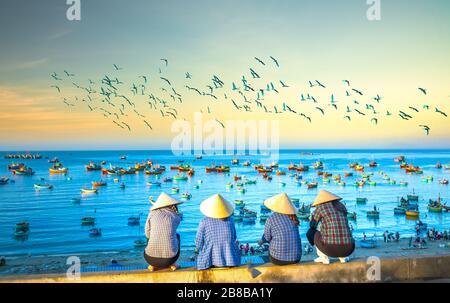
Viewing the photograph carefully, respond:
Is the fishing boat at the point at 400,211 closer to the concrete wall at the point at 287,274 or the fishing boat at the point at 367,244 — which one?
the fishing boat at the point at 367,244

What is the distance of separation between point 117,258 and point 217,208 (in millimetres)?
19177

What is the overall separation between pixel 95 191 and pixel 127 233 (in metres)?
25.8

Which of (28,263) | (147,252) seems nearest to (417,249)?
(147,252)

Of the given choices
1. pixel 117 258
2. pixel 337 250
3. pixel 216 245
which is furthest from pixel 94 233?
pixel 337 250

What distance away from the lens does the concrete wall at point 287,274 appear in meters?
4.70

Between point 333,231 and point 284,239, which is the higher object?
point 333,231

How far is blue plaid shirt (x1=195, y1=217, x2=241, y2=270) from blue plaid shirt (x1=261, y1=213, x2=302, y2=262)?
541 millimetres

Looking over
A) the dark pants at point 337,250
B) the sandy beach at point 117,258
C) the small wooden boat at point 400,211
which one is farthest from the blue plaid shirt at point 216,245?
the small wooden boat at point 400,211

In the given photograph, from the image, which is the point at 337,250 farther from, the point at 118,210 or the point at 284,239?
the point at 118,210

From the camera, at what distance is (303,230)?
32.0 metres

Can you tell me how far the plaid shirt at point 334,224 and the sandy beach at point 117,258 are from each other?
14.4m

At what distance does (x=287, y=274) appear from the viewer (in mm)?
4777

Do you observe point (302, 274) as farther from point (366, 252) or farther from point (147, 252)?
point (366, 252)
